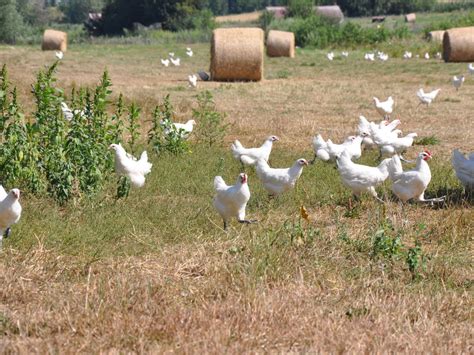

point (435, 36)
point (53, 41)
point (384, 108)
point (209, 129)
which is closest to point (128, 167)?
point (209, 129)

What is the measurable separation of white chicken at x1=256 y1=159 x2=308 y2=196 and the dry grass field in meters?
0.13

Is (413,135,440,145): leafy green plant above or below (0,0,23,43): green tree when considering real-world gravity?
above

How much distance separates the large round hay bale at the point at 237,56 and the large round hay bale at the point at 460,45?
8.10m

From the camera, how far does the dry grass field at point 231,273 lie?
431 centimetres

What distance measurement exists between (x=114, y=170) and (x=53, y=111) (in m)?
0.98

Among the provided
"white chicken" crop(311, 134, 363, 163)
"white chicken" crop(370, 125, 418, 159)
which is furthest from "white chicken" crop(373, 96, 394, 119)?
"white chicken" crop(311, 134, 363, 163)

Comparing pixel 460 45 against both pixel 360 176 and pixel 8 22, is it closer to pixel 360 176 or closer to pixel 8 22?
pixel 360 176

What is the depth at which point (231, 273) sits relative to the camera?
510 cm

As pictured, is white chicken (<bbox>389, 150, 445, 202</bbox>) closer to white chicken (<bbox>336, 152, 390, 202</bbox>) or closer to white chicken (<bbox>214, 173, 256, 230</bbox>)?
white chicken (<bbox>336, 152, 390, 202</bbox>)

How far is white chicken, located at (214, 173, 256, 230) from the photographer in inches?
250

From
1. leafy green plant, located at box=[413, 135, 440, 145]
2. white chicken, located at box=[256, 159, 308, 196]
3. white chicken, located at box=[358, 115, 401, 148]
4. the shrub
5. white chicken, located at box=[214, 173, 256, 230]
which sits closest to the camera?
white chicken, located at box=[214, 173, 256, 230]

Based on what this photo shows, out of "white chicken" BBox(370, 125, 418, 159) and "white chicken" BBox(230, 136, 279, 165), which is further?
"white chicken" BBox(370, 125, 418, 159)

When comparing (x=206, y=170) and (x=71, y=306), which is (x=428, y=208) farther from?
(x=71, y=306)

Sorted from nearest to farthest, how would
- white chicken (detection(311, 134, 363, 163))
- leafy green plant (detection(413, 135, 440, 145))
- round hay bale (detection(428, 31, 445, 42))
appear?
1. white chicken (detection(311, 134, 363, 163))
2. leafy green plant (detection(413, 135, 440, 145))
3. round hay bale (detection(428, 31, 445, 42))
